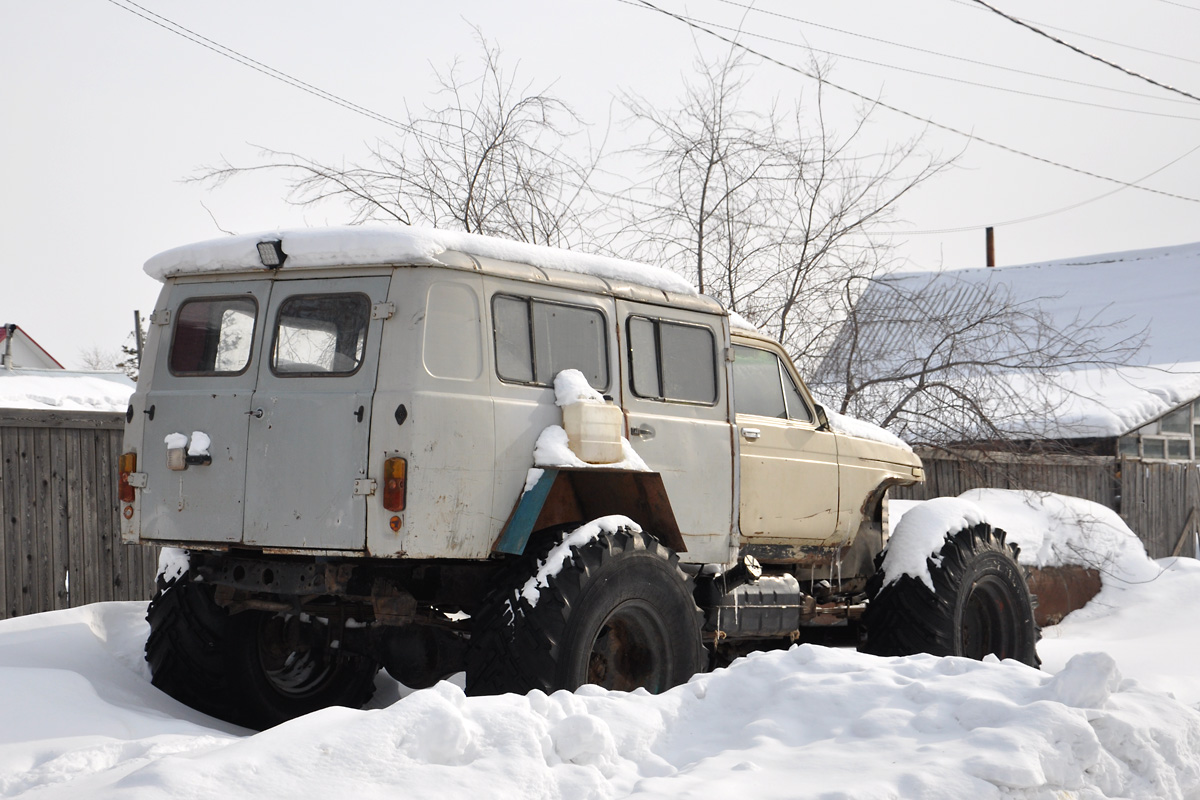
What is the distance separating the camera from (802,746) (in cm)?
448

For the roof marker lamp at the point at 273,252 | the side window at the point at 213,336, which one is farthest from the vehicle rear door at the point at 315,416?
the side window at the point at 213,336

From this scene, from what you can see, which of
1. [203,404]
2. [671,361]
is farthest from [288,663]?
[671,361]

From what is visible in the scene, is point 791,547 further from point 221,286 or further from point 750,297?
point 750,297

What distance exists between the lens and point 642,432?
6340 mm

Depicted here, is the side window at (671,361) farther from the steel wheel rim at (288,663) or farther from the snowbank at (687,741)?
the steel wheel rim at (288,663)

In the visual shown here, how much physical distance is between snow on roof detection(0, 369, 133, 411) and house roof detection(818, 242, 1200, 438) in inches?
496

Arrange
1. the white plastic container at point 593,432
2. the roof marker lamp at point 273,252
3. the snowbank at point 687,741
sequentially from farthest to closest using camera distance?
the white plastic container at point 593,432 → the roof marker lamp at point 273,252 → the snowbank at point 687,741

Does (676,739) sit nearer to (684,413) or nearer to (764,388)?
(684,413)

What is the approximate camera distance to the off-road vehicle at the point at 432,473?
5.30 m

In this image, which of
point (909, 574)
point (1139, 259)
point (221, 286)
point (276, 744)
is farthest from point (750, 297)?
point (1139, 259)

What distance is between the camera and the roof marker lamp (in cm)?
569

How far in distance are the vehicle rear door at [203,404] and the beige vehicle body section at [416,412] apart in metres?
0.01

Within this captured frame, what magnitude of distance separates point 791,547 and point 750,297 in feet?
21.7

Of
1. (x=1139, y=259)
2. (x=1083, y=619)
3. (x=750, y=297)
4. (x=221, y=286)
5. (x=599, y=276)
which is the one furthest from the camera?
(x=1139, y=259)
